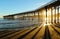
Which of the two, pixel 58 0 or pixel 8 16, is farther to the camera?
pixel 8 16

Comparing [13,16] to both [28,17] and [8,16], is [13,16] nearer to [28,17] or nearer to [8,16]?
[8,16]

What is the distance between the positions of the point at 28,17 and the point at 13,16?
2352 cm

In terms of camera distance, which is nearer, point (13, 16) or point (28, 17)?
point (28, 17)

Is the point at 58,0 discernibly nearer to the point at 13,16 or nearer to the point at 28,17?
the point at 28,17

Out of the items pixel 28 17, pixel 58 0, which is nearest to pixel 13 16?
pixel 28 17

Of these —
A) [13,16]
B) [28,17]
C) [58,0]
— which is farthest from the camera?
[13,16]

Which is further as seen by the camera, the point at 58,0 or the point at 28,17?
the point at 28,17

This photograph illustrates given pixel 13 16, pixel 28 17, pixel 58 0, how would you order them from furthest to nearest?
1. pixel 13 16
2. pixel 28 17
3. pixel 58 0

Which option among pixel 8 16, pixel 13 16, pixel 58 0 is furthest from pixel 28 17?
pixel 58 0

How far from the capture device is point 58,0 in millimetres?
35375

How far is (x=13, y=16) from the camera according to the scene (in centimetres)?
14575

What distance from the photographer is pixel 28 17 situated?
419ft

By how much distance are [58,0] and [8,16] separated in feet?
400

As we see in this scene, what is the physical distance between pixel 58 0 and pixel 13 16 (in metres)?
113
